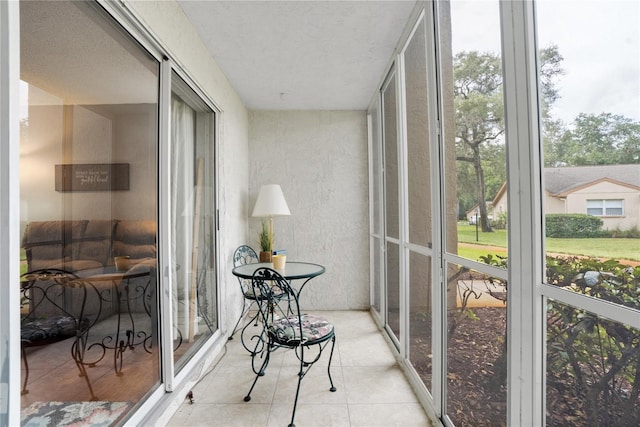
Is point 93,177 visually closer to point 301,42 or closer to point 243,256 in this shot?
point 301,42

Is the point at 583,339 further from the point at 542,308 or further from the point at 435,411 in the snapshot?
the point at 435,411

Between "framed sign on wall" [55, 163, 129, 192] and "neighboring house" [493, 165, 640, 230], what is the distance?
1.65 meters

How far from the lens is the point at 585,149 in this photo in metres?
0.80

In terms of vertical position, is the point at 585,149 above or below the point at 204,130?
below

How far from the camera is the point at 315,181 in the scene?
13.3ft

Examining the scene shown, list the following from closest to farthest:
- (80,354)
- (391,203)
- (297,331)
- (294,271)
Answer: (80,354) → (297,331) → (294,271) → (391,203)

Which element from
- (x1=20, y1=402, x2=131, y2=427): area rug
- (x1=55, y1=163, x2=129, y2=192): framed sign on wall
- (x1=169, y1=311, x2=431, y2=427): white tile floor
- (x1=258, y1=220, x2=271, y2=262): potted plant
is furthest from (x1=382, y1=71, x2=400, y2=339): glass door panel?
(x1=20, y1=402, x2=131, y2=427): area rug

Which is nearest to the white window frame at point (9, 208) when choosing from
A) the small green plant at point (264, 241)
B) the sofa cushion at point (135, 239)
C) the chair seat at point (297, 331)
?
the sofa cushion at point (135, 239)

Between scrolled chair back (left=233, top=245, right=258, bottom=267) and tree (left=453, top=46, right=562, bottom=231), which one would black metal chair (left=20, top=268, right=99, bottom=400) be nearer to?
tree (left=453, top=46, right=562, bottom=231)

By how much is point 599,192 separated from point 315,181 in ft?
11.1

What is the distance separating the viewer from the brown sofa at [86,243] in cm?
106

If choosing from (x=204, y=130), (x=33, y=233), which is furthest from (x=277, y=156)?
(x=33, y=233)

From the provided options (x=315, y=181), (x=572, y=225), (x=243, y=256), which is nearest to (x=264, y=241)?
(x=243, y=256)

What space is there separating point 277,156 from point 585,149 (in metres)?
3.54
